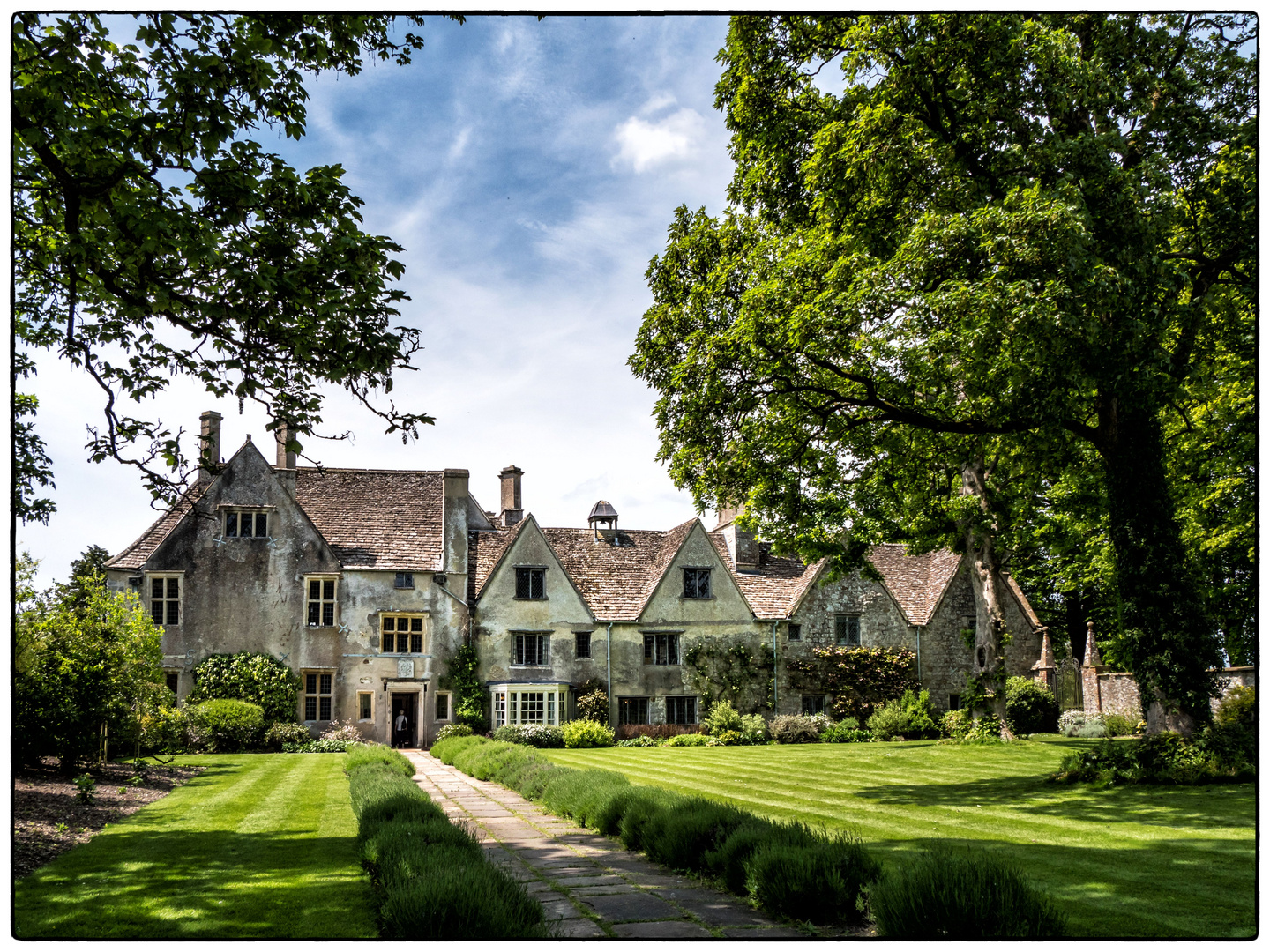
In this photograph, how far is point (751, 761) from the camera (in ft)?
78.5

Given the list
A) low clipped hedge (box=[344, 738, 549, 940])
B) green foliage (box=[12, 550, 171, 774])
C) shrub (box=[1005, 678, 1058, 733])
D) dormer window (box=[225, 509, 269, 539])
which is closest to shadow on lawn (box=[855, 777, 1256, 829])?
low clipped hedge (box=[344, 738, 549, 940])

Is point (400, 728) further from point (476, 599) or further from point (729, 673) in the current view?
point (729, 673)

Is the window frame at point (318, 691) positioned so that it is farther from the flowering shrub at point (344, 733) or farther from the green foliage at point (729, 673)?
the green foliage at point (729, 673)

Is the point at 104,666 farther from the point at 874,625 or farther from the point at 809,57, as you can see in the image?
the point at 874,625

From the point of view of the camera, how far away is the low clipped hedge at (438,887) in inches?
219

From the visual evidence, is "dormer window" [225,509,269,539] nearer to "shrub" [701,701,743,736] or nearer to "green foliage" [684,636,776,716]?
"green foliage" [684,636,776,716]

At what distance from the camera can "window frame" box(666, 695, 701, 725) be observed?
36062 mm

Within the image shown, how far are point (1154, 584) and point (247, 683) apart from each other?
2756 cm

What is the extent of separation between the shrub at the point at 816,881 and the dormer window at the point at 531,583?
2940 centimetres

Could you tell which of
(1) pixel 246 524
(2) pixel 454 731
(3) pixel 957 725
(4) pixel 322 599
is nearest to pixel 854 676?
(3) pixel 957 725

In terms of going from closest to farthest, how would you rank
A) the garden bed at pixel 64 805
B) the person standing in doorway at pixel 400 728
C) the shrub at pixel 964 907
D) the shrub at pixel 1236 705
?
1. the shrub at pixel 964 907
2. the garden bed at pixel 64 805
3. the shrub at pixel 1236 705
4. the person standing in doorway at pixel 400 728

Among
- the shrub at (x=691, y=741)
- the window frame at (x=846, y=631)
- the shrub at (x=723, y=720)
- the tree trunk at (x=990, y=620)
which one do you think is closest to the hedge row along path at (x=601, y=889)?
the tree trunk at (x=990, y=620)

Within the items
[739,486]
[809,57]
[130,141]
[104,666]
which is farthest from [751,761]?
[130,141]

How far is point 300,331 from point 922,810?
10.9 meters
